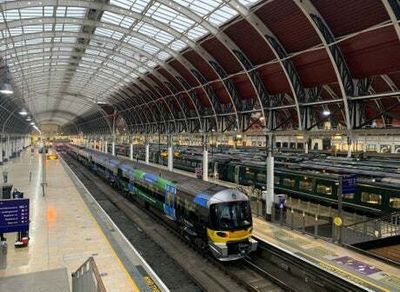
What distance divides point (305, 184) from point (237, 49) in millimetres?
11205

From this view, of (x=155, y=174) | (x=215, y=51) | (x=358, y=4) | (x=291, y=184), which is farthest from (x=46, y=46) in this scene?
(x=358, y=4)

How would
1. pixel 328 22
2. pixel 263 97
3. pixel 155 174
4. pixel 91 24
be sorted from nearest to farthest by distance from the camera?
1. pixel 328 22
2. pixel 155 174
3. pixel 263 97
4. pixel 91 24

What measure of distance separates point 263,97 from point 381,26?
11267 millimetres

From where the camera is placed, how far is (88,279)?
8578 millimetres

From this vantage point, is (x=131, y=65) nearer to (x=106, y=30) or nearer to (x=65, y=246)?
(x=106, y=30)

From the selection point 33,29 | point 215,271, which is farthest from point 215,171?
point 215,271

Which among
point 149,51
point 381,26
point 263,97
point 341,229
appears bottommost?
point 341,229

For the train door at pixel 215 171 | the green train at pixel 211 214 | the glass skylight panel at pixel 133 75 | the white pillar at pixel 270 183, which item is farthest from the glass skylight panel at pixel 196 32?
the glass skylight panel at pixel 133 75

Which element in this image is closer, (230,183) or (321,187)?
(321,187)

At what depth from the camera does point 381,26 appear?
56.7 ft

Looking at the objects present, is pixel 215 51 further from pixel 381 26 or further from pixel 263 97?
pixel 381 26

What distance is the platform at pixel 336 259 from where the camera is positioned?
1301 cm

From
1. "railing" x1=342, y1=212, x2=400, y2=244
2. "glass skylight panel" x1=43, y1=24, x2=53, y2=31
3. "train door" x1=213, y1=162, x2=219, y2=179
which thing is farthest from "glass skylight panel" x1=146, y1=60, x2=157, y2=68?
"railing" x1=342, y1=212, x2=400, y2=244

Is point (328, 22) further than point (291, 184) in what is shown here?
No
